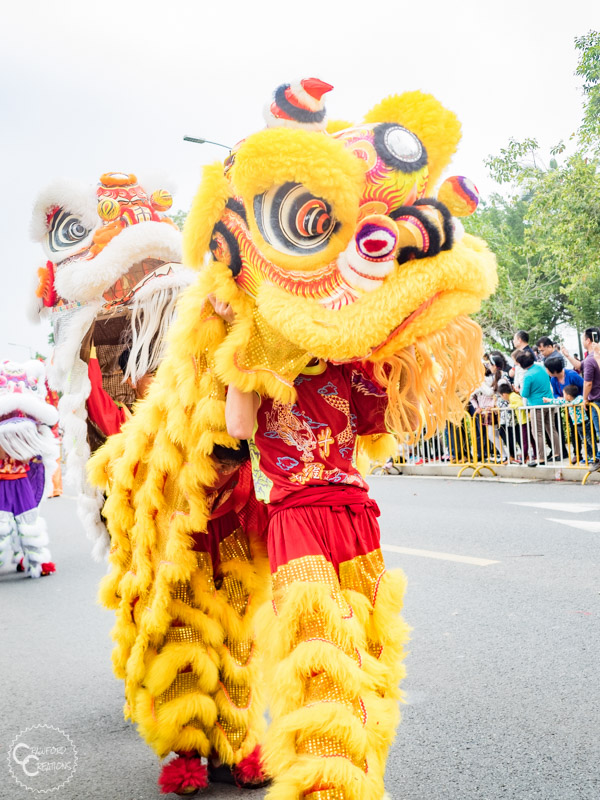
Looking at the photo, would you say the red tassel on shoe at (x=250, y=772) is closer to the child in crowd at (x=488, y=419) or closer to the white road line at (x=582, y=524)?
the white road line at (x=582, y=524)

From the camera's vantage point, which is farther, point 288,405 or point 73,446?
point 73,446

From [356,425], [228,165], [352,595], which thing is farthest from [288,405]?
[228,165]

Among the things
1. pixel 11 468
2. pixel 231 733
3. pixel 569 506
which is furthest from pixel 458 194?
pixel 569 506

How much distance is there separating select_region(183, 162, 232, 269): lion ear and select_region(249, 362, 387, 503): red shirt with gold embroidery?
48 cm

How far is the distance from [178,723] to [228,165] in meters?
1.82

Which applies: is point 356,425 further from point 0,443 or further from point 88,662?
point 0,443

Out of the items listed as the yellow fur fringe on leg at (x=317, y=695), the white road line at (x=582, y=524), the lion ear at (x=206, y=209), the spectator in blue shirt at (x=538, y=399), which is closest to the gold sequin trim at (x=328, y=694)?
the yellow fur fringe on leg at (x=317, y=695)

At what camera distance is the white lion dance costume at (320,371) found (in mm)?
2021

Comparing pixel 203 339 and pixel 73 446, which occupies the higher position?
pixel 203 339

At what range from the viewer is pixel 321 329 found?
205 cm

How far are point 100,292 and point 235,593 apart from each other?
1.43 metres

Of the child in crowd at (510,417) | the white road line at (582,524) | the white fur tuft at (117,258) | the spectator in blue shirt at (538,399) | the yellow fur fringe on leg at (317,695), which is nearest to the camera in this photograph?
the yellow fur fringe on leg at (317,695)

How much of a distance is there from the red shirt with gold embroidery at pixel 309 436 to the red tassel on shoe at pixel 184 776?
3.61 feet

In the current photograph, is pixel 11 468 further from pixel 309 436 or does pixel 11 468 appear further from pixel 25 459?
pixel 309 436
